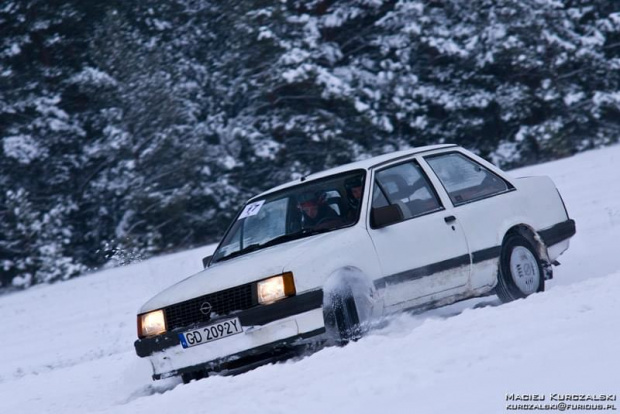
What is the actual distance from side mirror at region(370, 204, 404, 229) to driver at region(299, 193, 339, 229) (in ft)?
1.06

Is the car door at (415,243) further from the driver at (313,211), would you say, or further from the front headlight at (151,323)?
the front headlight at (151,323)

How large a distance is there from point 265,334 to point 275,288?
0.98 feet

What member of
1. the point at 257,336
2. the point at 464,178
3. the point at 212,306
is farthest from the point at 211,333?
the point at 464,178

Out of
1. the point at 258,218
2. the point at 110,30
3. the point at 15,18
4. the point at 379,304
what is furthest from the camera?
the point at 15,18

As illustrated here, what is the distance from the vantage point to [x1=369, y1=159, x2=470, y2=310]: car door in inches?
283

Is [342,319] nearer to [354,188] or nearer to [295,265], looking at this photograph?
[295,265]

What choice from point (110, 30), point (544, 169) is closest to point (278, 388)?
point (544, 169)

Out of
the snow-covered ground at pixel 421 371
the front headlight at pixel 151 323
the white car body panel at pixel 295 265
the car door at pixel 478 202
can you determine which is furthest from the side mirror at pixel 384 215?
the front headlight at pixel 151 323

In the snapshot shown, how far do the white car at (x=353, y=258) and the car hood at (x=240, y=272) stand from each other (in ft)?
0.04

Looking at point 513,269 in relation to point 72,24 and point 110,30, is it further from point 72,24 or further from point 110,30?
point 72,24

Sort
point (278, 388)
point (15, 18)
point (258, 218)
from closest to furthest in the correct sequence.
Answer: point (278, 388)
point (258, 218)
point (15, 18)

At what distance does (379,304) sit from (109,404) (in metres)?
2.05

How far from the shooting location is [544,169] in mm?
22266

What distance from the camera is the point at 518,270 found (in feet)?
27.2
